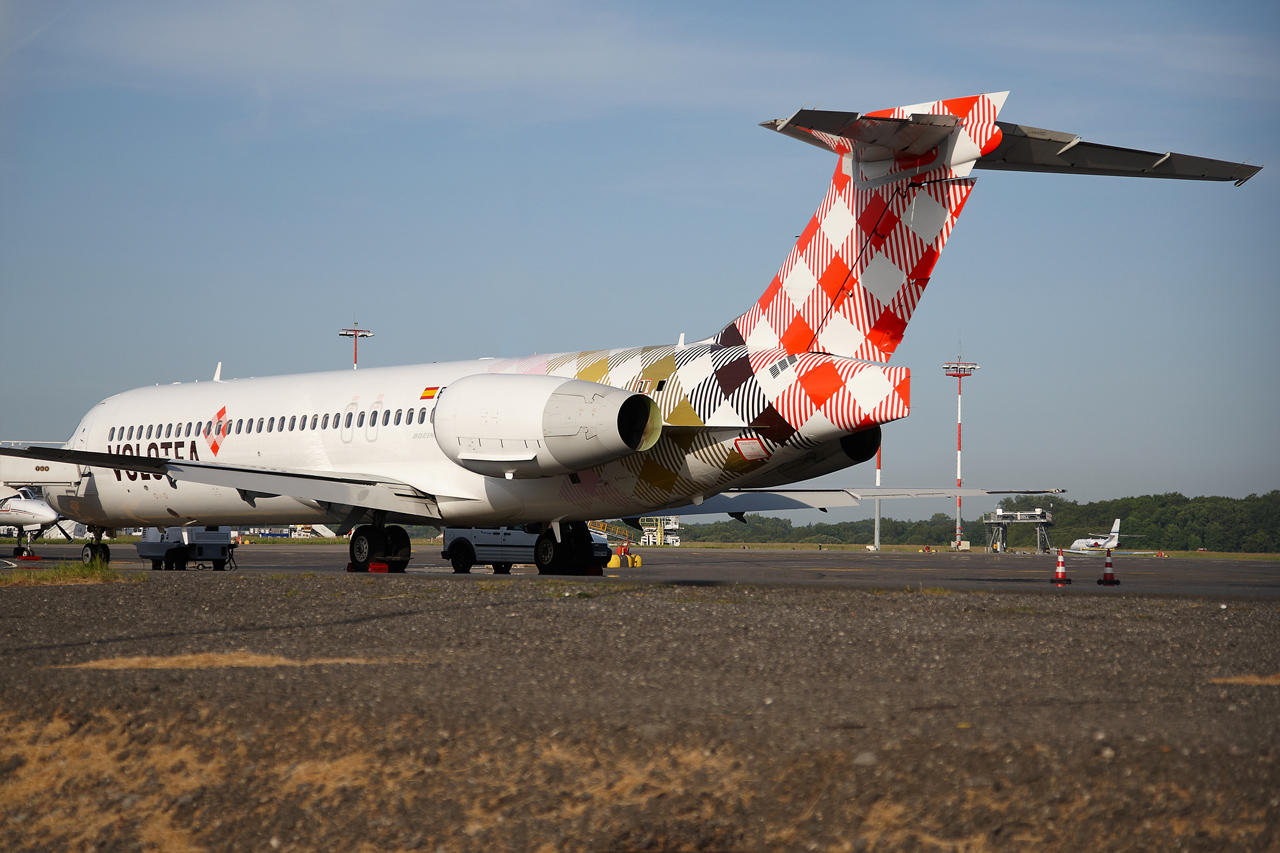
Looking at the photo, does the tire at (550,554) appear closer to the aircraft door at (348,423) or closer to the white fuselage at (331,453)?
the white fuselage at (331,453)

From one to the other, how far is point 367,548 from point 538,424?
5.40 meters

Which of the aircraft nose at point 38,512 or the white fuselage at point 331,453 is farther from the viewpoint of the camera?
the aircraft nose at point 38,512

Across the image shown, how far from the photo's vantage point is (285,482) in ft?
65.3

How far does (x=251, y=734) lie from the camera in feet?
21.3

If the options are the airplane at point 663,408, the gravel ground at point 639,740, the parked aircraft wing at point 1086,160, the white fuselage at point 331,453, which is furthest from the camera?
the white fuselage at point 331,453

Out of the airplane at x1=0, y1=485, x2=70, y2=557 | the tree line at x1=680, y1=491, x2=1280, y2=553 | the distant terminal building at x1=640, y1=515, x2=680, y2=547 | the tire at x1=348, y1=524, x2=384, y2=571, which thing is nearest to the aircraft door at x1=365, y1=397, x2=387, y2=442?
the tire at x1=348, y1=524, x2=384, y2=571

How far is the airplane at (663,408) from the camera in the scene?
15.2 meters

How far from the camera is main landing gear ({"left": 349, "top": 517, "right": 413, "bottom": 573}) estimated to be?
2131 cm

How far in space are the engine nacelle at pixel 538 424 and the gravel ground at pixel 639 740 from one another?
→ 7.31 meters

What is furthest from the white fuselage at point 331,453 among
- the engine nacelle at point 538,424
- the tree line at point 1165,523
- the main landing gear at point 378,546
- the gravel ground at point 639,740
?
the tree line at point 1165,523

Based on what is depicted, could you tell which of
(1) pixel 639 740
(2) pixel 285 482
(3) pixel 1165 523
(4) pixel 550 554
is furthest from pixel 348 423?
(3) pixel 1165 523

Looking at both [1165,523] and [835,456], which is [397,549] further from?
[1165,523]

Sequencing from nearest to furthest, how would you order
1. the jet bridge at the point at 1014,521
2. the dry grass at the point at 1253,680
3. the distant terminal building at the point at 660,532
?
the dry grass at the point at 1253,680
the jet bridge at the point at 1014,521
the distant terminal building at the point at 660,532

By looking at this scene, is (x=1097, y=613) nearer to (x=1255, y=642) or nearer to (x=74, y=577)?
(x=1255, y=642)
